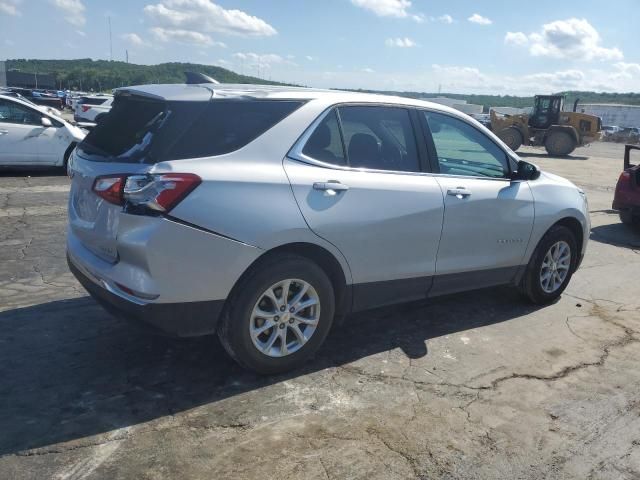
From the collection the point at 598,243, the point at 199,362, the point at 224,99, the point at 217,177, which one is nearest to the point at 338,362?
the point at 199,362

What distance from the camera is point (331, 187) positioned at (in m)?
3.56

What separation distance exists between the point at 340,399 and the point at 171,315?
112 cm

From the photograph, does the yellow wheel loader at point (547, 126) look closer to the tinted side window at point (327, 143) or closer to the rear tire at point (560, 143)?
the rear tire at point (560, 143)

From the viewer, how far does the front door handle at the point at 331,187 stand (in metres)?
3.51

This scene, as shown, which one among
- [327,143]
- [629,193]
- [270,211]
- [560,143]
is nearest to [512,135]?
[560,143]

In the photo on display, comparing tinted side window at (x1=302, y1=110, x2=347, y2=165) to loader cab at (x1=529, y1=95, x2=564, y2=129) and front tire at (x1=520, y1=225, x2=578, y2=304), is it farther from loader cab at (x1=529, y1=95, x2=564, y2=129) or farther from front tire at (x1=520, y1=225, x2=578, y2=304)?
loader cab at (x1=529, y1=95, x2=564, y2=129)

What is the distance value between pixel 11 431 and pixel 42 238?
4.26 meters

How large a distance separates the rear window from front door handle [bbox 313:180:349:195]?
467mm

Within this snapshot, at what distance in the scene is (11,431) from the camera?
2.90 meters

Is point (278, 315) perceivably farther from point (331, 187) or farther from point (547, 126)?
point (547, 126)

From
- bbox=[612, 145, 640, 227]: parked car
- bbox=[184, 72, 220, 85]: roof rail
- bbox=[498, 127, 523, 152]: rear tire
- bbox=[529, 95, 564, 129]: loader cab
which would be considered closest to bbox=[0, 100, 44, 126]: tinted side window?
bbox=[184, 72, 220, 85]: roof rail

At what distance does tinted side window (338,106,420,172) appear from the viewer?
3.85 meters

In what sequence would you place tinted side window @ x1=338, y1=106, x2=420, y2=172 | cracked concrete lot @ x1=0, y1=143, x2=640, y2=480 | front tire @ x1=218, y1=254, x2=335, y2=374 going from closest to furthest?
cracked concrete lot @ x1=0, y1=143, x2=640, y2=480, front tire @ x1=218, y1=254, x2=335, y2=374, tinted side window @ x1=338, y1=106, x2=420, y2=172

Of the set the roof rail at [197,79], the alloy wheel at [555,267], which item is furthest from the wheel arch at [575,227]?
the roof rail at [197,79]
